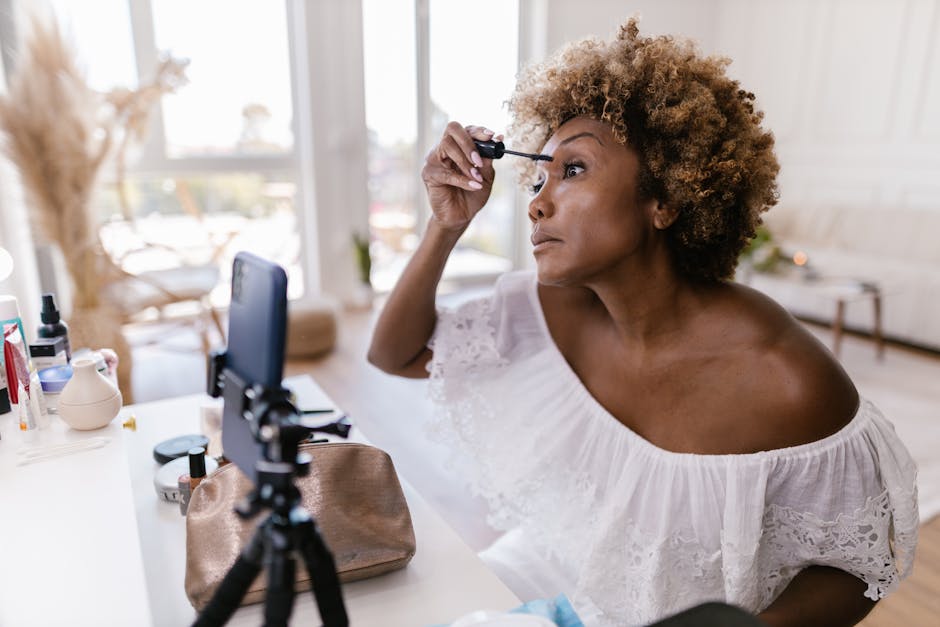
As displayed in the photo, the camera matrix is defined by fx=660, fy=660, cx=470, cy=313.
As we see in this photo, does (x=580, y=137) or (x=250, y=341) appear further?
(x=580, y=137)

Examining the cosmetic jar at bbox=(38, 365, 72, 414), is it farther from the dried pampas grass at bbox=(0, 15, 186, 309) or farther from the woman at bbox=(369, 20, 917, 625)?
the dried pampas grass at bbox=(0, 15, 186, 309)

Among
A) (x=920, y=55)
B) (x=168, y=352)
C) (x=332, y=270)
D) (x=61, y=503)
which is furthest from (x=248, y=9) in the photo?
Result: (x=920, y=55)

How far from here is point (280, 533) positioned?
41cm

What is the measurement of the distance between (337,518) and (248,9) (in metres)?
4.27

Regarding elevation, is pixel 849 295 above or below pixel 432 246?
below

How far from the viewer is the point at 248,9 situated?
13.9 feet

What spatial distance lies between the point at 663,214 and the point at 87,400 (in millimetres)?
924

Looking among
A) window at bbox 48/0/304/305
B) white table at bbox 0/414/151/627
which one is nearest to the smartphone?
white table at bbox 0/414/151/627

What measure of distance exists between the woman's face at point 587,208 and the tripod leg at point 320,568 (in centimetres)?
64

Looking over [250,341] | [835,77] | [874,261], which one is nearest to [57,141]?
[250,341]

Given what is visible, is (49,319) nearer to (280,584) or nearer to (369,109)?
(280,584)

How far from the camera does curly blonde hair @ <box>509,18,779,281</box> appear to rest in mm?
954

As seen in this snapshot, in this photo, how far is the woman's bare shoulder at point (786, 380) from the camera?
3.02 feet

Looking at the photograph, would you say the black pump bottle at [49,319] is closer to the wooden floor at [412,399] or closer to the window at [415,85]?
the wooden floor at [412,399]
